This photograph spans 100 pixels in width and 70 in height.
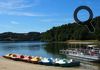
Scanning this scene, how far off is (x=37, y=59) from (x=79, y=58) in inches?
568

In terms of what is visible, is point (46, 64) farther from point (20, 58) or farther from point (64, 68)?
point (20, 58)

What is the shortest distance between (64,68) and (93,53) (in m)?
15.8

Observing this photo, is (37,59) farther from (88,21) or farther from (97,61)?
(88,21)

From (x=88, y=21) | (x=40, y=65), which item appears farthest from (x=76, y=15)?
(x=40, y=65)

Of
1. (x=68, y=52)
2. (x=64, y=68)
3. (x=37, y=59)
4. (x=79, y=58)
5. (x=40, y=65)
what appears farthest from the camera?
(x=68, y=52)

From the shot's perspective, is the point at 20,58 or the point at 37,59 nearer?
the point at 37,59

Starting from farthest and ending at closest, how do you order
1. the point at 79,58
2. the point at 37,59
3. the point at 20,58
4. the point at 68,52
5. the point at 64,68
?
the point at 68,52
the point at 79,58
the point at 20,58
the point at 37,59
the point at 64,68

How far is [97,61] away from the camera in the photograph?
205ft

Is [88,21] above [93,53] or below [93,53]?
above

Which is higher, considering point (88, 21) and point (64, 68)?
point (88, 21)

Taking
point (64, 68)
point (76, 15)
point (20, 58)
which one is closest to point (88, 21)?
point (76, 15)

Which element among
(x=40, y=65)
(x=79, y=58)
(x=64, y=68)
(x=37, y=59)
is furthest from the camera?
(x=79, y=58)

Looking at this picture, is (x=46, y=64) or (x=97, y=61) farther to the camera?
(x=97, y=61)

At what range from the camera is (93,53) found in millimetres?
65750
